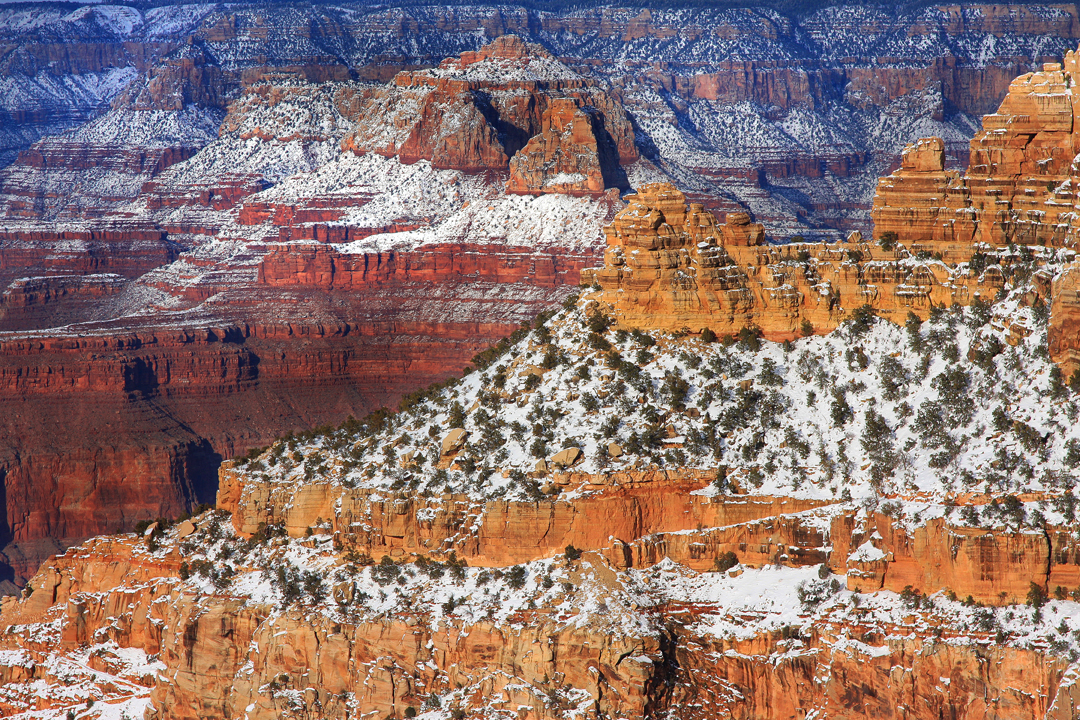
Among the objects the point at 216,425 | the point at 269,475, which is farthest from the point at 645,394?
the point at 216,425

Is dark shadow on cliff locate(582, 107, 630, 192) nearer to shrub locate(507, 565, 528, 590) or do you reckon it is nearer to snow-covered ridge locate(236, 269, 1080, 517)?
snow-covered ridge locate(236, 269, 1080, 517)

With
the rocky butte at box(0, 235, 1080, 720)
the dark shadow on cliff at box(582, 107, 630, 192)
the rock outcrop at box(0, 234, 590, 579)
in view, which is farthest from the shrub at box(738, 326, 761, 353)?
the dark shadow on cliff at box(582, 107, 630, 192)

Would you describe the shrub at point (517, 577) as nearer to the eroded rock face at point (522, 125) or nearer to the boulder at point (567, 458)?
the boulder at point (567, 458)

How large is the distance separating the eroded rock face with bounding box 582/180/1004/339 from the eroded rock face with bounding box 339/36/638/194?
4119 inches

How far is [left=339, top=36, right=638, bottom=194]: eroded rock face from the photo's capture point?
177000 mm

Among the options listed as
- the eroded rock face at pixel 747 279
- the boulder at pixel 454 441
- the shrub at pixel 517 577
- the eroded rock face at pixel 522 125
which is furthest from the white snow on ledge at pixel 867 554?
the eroded rock face at pixel 522 125

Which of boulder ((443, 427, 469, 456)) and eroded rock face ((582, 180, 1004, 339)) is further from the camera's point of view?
eroded rock face ((582, 180, 1004, 339))

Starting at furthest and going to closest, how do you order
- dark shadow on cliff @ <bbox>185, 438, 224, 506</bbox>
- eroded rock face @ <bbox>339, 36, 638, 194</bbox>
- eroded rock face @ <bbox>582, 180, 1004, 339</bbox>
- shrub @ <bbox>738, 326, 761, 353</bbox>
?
eroded rock face @ <bbox>339, 36, 638, 194</bbox> → dark shadow on cliff @ <bbox>185, 438, 224, 506</bbox> → eroded rock face @ <bbox>582, 180, 1004, 339</bbox> → shrub @ <bbox>738, 326, 761, 353</bbox>

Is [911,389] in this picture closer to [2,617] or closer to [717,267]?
[717,267]

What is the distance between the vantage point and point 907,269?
6956cm

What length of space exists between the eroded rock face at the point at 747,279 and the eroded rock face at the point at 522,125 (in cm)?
10463

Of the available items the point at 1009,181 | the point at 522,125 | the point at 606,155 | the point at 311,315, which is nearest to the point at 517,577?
the point at 1009,181

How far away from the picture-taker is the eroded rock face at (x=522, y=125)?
581 feet

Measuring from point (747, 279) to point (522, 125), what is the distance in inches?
4770
